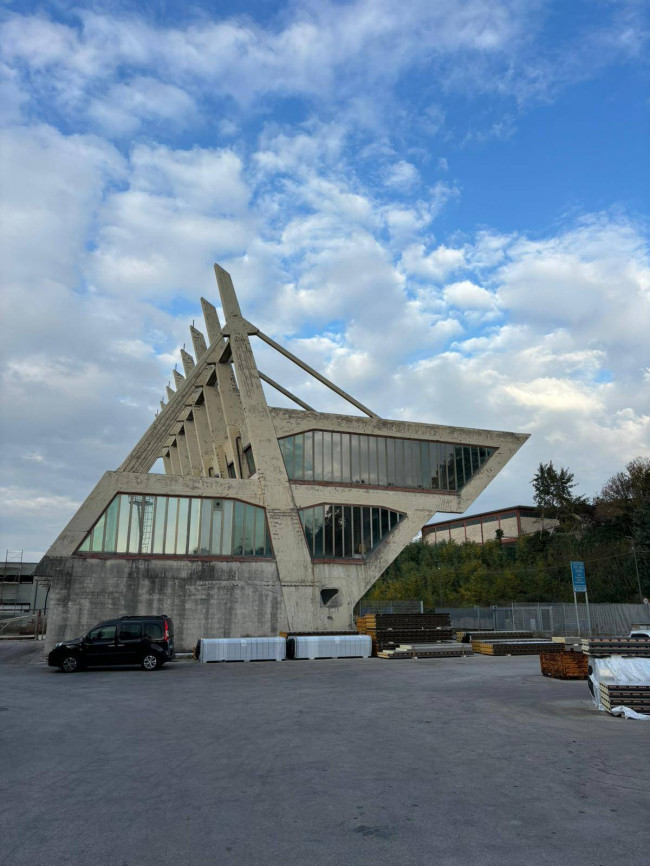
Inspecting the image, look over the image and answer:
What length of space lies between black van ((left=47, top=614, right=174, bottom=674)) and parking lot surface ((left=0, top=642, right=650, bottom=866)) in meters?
6.88

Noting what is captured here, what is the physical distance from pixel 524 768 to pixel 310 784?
2.80 m

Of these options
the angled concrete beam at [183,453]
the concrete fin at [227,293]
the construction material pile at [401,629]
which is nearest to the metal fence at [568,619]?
the construction material pile at [401,629]

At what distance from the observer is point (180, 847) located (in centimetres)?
546

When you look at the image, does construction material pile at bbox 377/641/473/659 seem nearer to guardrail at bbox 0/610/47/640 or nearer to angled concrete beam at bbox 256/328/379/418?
angled concrete beam at bbox 256/328/379/418

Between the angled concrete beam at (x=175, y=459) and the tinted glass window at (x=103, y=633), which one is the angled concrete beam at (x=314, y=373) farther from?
the angled concrete beam at (x=175, y=459)

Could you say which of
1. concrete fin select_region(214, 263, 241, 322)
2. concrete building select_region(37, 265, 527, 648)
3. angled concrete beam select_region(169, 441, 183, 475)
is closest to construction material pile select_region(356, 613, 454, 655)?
concrete building select_region(37, 265, 527, 648)

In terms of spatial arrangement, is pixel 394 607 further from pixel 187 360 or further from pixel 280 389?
pixel 187 360

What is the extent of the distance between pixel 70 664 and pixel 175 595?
26.6ft

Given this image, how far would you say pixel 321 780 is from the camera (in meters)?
7.54

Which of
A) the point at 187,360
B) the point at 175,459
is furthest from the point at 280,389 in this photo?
the point at 175,459

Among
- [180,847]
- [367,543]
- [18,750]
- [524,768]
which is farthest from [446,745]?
[367,543]

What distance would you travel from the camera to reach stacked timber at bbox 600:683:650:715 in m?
12.3

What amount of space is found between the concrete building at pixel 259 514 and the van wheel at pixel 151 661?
7.12 m

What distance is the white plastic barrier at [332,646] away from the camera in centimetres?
2662
